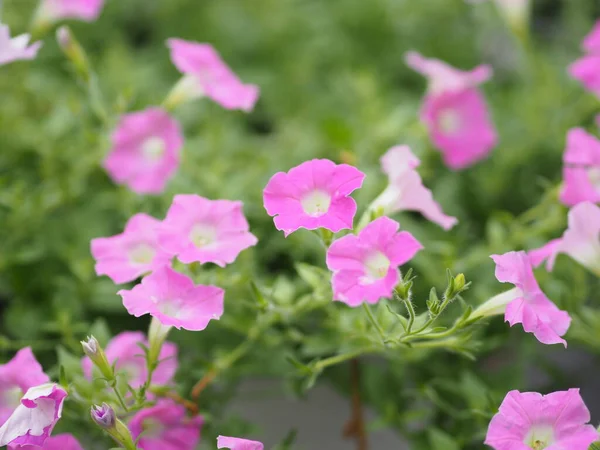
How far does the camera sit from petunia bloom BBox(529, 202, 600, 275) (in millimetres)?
775

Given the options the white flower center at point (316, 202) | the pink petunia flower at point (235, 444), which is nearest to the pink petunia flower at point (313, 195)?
the white flower center at point (316, 202)

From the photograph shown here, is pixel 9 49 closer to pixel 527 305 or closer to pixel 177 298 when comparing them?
pixel 177 298

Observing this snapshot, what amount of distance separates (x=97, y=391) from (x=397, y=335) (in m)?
0.35

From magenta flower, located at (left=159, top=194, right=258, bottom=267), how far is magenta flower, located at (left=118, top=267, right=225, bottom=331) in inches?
1.2

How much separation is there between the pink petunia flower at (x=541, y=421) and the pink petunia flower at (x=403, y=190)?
0.24m

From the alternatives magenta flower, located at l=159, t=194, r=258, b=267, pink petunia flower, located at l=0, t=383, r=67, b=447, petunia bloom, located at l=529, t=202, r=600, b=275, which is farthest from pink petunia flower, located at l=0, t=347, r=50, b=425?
petunia bloom, located at l=529, t=202, r=600, b=275

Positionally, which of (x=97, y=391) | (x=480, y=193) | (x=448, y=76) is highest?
(x=448, y=76)

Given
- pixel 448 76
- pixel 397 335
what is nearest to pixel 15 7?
pixel 448 76

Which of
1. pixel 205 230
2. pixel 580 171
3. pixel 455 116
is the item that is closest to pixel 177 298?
pixel 205 230

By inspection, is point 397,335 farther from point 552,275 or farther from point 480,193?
point 480,193

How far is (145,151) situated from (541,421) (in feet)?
2.12

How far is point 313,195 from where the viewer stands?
734mm

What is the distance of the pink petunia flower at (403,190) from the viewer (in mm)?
812

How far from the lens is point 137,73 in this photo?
1497 millimetres
